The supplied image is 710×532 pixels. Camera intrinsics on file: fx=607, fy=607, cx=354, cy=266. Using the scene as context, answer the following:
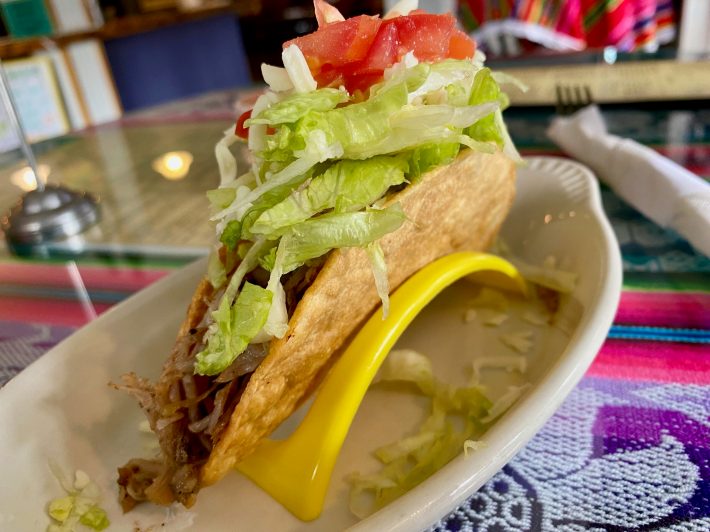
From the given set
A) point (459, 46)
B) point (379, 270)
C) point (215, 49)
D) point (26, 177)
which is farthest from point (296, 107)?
point (215, 49)

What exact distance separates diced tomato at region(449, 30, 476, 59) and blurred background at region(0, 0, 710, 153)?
1.24 metres

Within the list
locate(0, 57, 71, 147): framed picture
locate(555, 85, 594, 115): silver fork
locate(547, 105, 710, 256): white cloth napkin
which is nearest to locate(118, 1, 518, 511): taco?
locate(547, 105, 710, 256): white cloth napkin

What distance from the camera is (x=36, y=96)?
5.32 meters

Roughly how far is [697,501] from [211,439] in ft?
1.79

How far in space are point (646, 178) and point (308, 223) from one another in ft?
2.77

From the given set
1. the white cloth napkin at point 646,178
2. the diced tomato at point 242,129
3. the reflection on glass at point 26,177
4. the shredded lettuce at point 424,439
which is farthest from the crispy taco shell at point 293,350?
the reflection on glass at point 26,177

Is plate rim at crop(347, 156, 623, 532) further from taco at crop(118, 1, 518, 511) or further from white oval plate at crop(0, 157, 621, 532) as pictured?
taco at crop(118, 1, 518, 511)

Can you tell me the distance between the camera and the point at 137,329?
0.97m

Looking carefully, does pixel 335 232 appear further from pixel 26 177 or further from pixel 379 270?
pixel 26 177

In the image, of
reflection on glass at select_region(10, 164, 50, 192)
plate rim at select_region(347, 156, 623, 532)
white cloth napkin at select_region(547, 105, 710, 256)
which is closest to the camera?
plate rim at select_region(347, 156, 623, 532)

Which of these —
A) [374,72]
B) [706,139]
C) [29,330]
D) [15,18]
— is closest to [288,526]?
[374,72]

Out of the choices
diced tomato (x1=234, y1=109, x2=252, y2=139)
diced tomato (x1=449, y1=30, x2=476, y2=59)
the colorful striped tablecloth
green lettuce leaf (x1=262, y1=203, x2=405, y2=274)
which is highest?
diced tomato (x1=449, y1=30, x2=476, y2=59)

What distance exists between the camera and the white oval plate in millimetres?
645

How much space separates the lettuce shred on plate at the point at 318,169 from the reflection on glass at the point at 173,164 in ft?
4.52
